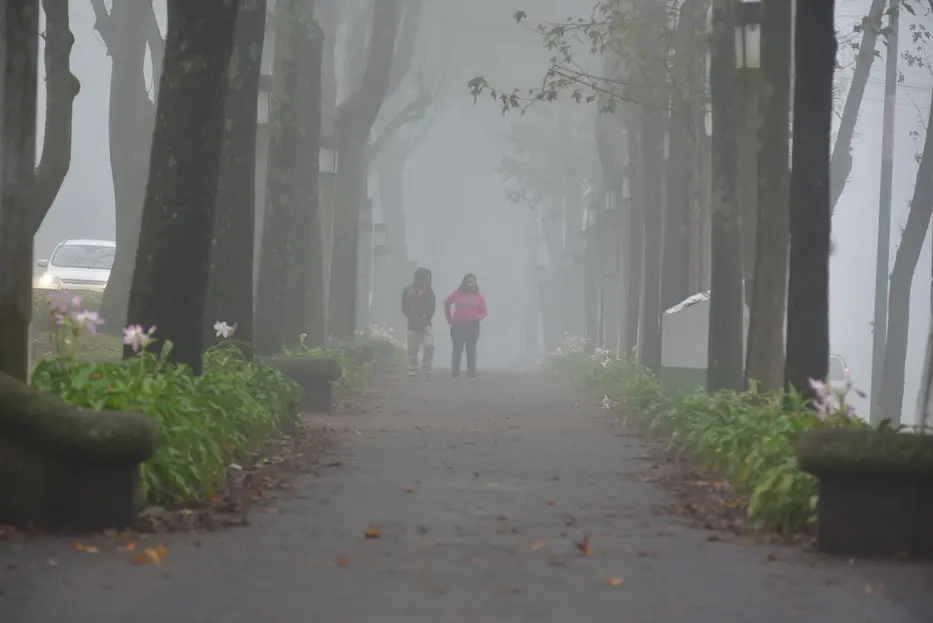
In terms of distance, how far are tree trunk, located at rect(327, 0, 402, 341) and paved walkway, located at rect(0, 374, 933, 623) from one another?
1756cm

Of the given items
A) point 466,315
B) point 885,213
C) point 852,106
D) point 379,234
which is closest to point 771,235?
point 852,106

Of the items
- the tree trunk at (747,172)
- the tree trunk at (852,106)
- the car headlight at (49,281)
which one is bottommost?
the car headlight at (49,281)

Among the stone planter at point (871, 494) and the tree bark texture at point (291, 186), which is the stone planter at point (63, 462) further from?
the tree bark texture at point (291, 186)

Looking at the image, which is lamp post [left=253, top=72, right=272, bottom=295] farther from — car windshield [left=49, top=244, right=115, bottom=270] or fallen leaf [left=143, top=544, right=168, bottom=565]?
car windshield [left=49, top=244, right=115, bottom=270]

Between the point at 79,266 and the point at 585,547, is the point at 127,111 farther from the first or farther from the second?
the point at 585,547

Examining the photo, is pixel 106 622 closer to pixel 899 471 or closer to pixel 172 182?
pixel 899 471

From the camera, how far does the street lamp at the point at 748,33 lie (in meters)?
17.1

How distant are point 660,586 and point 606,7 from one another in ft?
54.3

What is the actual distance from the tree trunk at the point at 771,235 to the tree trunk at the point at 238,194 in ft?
15.4

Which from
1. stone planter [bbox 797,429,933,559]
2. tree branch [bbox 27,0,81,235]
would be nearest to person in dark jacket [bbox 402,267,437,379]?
tree branch [bbox 27,0,81,235]

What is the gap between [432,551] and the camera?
9.38 meters

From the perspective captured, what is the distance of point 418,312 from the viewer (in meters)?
36.7

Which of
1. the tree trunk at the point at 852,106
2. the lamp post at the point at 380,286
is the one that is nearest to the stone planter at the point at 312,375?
the tree trunk at the point at 852,106

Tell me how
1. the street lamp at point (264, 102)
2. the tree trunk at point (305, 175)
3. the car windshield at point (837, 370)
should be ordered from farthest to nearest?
the car windshield at point (837, 370) < the tree trunk at point (305, 175) < the street lamp at point (264, 102)
